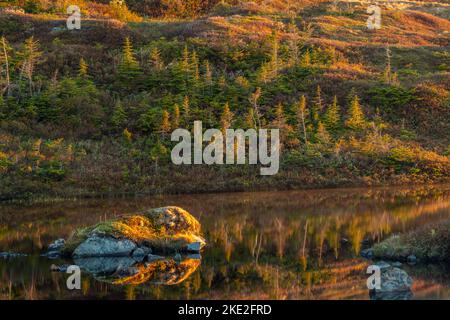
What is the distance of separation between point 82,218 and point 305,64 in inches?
1261

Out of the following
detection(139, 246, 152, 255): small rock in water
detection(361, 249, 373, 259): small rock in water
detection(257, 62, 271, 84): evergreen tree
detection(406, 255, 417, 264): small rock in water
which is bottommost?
detection(257, 62, 271, 84): evergreen tree

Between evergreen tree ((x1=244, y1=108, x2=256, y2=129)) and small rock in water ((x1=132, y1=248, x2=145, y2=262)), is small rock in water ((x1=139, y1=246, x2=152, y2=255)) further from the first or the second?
evergreen tree ((x1=244, y1=108, x2=256, y2=129))

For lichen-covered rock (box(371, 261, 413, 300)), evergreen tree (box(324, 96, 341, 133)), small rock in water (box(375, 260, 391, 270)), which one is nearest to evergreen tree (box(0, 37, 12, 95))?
evergreen tree (box(324, 96, 341, 133))

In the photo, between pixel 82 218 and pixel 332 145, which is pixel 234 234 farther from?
pixel 332 145

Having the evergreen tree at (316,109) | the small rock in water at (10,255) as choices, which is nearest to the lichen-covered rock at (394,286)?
the small rock in water at (10,255)

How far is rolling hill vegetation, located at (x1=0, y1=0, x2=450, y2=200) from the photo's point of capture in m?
42.7

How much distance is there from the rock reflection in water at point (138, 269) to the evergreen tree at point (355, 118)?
28.7 meters

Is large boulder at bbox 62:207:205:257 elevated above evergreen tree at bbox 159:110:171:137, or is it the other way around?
large boulder at bbox 62:207:205:257

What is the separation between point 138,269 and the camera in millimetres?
21938

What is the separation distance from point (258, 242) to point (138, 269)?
20.0 ft

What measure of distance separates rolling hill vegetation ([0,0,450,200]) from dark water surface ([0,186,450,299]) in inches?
148

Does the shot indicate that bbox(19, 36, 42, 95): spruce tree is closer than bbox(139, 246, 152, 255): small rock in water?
No

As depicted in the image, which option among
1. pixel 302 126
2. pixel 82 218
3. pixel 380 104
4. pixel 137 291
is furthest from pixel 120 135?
pixel 137 291

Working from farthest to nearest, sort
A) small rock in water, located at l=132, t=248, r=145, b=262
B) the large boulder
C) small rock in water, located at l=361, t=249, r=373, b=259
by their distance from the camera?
the large boulder
small rock in water, located at l=132, t=248, r=145, b=262
small rock in water, located at l=361, t=249, r=373, b=259
